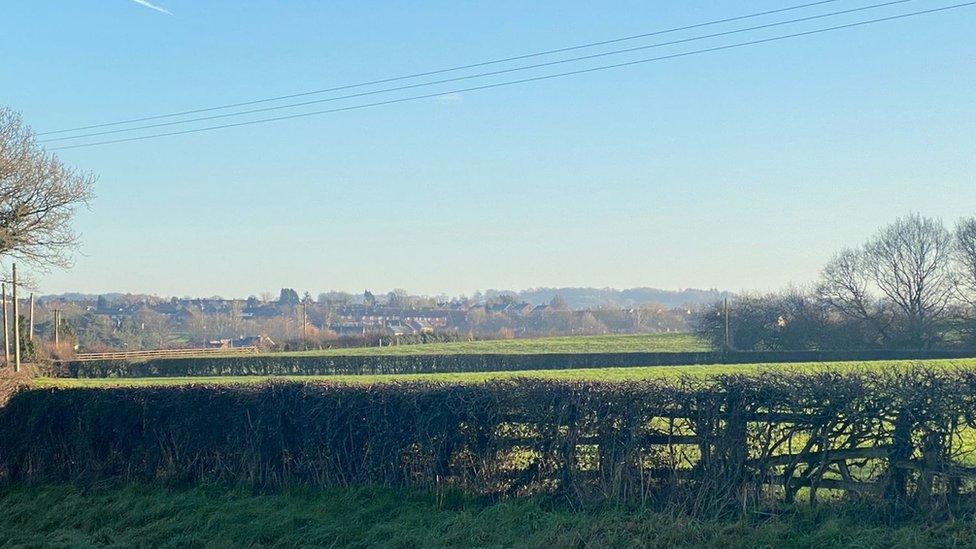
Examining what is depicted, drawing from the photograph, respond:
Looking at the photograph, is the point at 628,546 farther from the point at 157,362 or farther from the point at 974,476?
the point at 157,362

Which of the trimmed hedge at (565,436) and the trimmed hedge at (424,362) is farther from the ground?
the trimmed hedge at (565,436)

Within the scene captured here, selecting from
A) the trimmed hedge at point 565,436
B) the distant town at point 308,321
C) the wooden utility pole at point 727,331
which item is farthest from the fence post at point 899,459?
the distant town at point 308,321

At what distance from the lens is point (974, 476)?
8.30 metres

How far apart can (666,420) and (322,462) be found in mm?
4702

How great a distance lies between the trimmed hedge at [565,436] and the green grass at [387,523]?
1.05 ft

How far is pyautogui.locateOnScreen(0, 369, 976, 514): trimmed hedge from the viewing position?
8.59 metres

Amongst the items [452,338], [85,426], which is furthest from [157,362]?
[85,426]

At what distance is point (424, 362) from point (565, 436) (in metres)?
42.0

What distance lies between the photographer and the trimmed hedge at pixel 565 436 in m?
8.59

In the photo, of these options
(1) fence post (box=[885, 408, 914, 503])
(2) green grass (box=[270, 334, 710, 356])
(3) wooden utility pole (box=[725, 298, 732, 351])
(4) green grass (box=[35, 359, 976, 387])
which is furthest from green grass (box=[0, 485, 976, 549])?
(3) wooden utility pole (box=[725, 298, 732, 351])

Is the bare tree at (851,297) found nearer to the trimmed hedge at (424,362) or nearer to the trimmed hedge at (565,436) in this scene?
the trimmed hedge at (424,362)

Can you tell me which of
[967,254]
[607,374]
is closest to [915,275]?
[967,254]

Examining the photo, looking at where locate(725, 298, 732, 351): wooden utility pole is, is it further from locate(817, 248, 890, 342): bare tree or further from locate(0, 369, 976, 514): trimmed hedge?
locate(0, 369, 976, 514): trimmed hedge

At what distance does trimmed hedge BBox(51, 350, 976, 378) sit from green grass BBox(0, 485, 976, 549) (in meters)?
38.5
